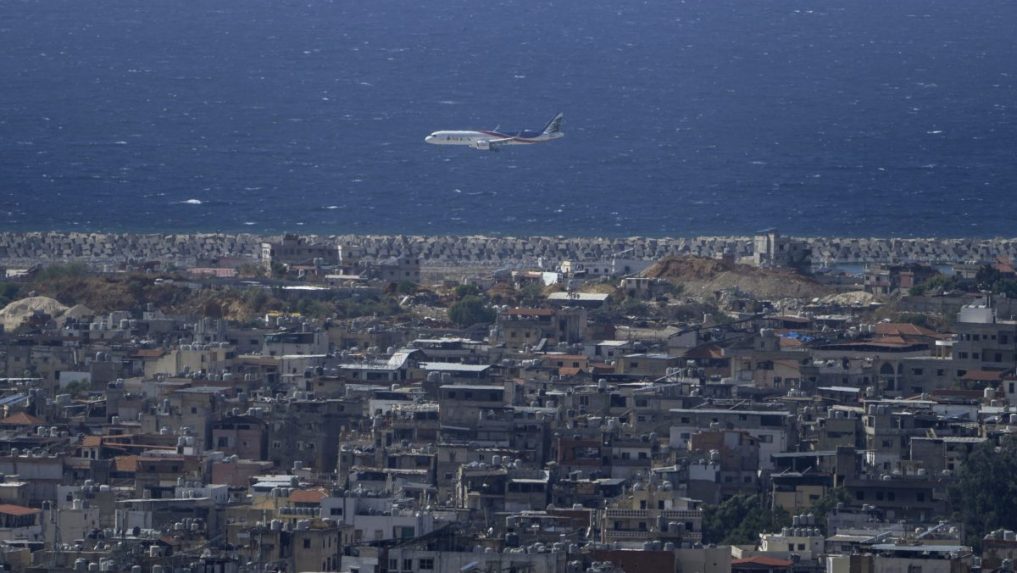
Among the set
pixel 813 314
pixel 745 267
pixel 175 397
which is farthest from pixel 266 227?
pixel 175 397

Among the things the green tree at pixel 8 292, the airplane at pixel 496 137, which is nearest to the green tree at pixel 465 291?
the green tree at pixel 8 292

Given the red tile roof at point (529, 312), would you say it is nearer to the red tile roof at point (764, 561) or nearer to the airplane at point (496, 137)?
the red tile roof at point (764, 561)

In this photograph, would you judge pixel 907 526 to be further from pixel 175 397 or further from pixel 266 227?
pixel 266 227

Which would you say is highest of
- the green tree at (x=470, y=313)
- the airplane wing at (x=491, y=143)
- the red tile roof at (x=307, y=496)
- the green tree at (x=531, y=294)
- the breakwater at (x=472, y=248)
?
the airplane wing at (x=491, y=143)

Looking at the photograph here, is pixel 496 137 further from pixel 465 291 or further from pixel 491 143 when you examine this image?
pixel 465 291

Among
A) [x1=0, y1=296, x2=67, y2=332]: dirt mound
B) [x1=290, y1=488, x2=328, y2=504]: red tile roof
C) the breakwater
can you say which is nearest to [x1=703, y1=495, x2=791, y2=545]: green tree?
[x1=290, y1=488, x2=328, y2=504]: red tile roof

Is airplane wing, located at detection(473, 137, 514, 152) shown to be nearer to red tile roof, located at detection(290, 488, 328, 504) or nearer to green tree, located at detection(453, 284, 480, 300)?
green tree, located at detection(453, 284, 480, 300)
